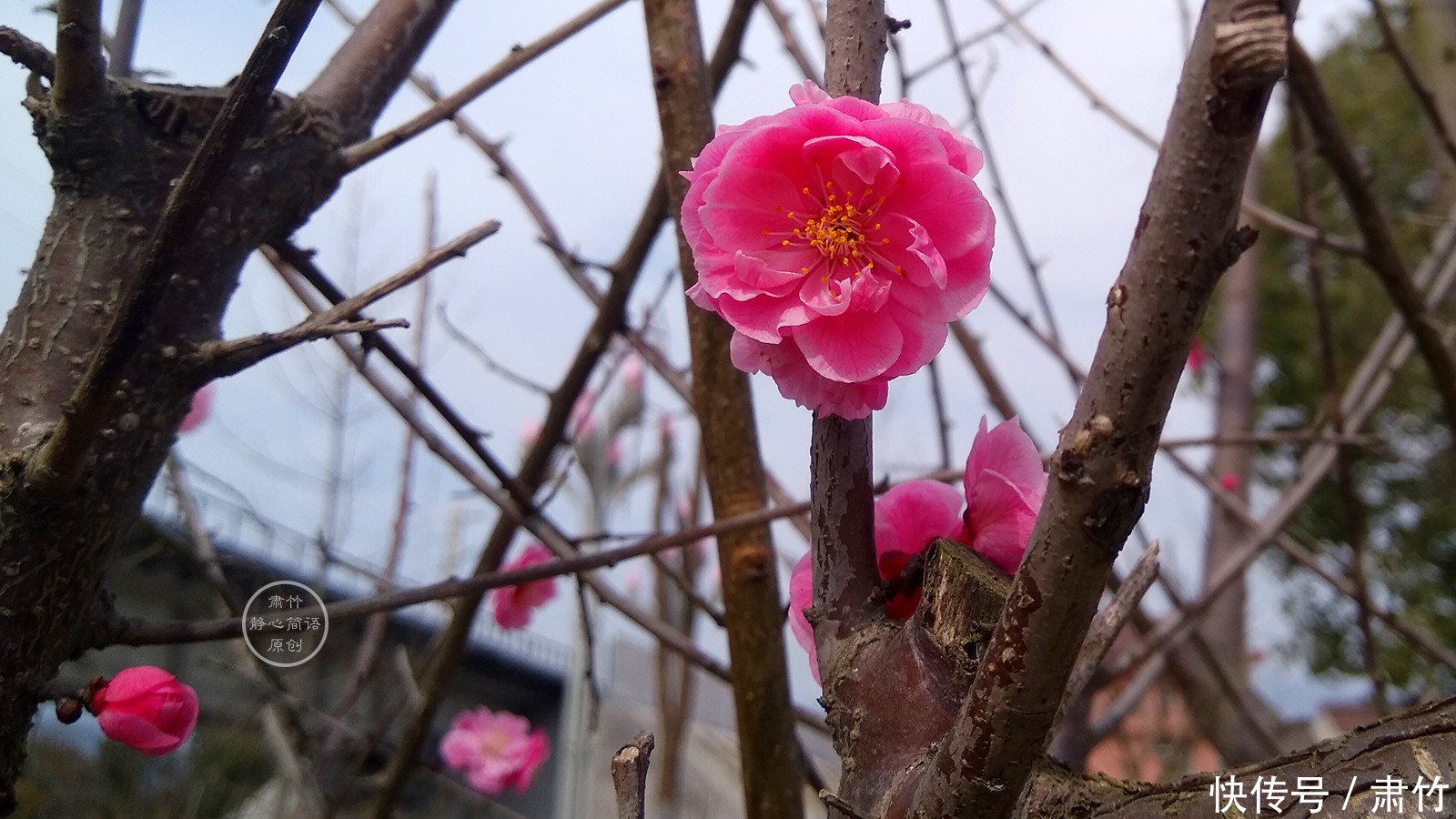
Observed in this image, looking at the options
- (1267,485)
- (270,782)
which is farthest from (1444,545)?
(270,782)

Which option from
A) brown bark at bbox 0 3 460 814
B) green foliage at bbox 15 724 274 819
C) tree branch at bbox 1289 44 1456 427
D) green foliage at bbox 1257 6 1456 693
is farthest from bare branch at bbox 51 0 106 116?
green foliage at bbox 1257 6 1456 693

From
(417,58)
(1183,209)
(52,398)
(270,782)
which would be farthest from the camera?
(270,782)

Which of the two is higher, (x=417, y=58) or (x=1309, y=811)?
(x=417, y=58)

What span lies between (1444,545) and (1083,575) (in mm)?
8790

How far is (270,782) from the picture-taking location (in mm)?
2281

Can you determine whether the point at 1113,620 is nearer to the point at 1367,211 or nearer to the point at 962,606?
the point at 962,606

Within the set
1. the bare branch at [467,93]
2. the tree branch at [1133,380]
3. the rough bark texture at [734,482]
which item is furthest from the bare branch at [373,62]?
the tree branch at [1133,380]

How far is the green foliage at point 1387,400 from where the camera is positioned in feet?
22.7

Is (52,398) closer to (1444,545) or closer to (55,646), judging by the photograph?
(55,646)

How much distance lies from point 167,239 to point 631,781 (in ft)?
1.31

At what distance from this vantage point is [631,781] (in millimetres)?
447

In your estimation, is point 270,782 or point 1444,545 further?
point 1444,545

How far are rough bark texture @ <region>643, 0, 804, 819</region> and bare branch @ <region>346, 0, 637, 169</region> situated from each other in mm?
81

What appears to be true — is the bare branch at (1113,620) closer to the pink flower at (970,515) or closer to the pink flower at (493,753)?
the pink flower at (970,515)
